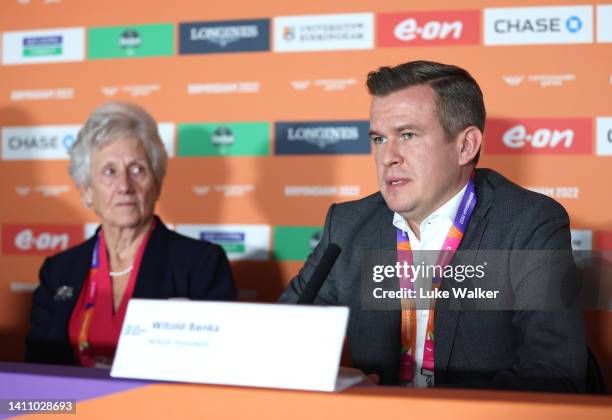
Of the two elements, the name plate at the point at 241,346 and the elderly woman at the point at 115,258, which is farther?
the elderly woman at the point at 115,258

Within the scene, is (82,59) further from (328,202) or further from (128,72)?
(328,202)

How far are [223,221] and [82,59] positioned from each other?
42.7 inches

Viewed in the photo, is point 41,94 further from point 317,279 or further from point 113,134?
point 317,279

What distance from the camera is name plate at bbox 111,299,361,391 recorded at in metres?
0.92

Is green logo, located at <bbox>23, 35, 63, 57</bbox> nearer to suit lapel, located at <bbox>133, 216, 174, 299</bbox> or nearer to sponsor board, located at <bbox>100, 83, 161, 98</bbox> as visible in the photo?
sponsor board, located at <bbox>100, 83, 161, 98</bbox>

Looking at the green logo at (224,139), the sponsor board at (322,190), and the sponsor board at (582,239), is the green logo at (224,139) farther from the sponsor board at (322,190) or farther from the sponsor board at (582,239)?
the sponsor board at (582,239)

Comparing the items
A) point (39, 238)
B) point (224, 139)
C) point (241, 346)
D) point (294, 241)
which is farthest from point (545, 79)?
point (39, 238)

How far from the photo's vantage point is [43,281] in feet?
7.53

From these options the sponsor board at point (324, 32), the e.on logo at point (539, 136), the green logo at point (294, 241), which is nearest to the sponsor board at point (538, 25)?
the e.on logo at point (539, 136)

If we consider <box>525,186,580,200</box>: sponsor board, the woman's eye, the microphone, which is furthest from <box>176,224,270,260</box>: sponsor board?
the microphone

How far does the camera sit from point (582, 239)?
2568 millimetres

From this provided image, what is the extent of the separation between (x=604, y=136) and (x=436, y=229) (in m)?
1.27

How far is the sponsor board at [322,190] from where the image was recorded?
110 inches

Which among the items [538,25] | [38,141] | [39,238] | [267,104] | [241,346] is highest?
[538,25]
